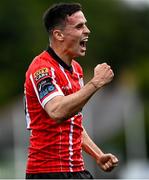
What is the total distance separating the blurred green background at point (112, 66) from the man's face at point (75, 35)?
17381 mm

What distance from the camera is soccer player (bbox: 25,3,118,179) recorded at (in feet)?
36.8

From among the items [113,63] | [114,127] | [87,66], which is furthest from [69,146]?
[113,63]

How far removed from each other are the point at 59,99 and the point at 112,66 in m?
35.2

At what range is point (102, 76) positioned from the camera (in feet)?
36.8

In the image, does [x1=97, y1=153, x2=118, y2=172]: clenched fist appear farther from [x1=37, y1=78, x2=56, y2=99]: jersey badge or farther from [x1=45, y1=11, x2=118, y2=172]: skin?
[x1=37, y1=78, x2=56, y2=99]: jersey badge

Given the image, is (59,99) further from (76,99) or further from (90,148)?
(90,148)

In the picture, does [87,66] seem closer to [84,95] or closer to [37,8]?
[37,8]

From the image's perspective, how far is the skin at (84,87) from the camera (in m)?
11.1

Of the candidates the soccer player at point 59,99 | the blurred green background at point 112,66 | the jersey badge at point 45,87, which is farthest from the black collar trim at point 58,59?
the blurred green background at point 112,66

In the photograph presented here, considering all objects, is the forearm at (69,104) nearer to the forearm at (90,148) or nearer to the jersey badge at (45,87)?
the jersey badge at (45,87)

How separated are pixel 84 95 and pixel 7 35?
3446 cm

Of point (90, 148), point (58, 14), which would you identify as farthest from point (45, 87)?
point (90, 148)

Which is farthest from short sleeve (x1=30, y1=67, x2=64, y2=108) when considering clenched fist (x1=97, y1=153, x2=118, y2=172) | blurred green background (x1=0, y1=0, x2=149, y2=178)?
blurred green background (x1=0, y1=0, x2=149, y2=178)

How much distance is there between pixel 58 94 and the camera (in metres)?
11.3
